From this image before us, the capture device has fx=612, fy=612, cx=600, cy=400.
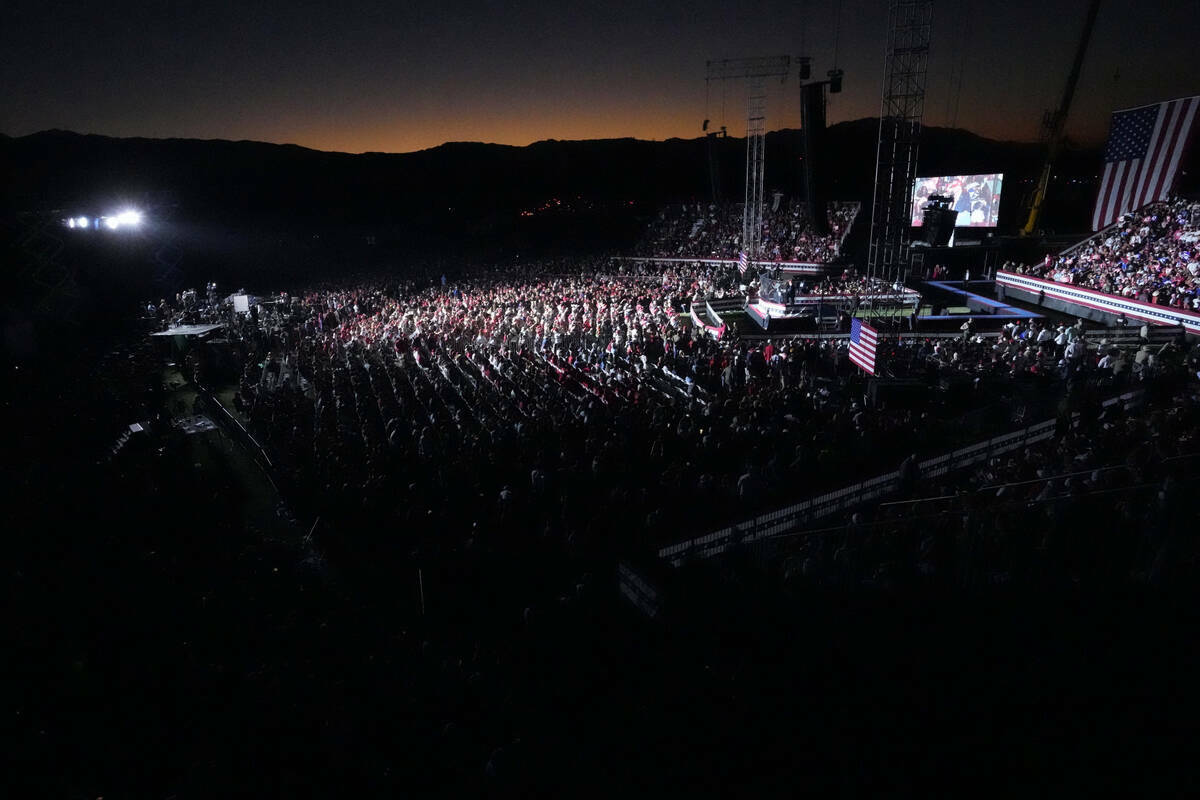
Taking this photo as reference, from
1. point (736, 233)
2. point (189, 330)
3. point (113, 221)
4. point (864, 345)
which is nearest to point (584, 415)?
point (864, 345)

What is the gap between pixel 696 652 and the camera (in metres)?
5.94

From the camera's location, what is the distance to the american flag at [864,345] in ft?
43.6

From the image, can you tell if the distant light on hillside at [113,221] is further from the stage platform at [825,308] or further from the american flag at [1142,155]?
the american flag at [1142,155]

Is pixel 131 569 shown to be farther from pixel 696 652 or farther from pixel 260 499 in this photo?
pixel 696 652

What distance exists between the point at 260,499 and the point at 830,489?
9752 mm

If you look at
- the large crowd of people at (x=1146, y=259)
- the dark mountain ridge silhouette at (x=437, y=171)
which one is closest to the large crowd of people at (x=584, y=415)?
the large crowd of people at (x=1146, y=259)

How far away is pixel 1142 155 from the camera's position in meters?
26.2

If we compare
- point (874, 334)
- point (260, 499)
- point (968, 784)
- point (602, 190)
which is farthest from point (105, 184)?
point (968, 784)

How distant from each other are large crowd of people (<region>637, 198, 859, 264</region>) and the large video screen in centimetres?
497

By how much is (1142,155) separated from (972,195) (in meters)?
6.72

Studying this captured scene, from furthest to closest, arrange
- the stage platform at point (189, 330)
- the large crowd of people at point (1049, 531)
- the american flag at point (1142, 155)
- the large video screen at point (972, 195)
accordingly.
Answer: the large video screen at point (972, 195) → the american flag at point (1142, 155) → the stage platform at point (189, 330) → the large crowd of people at point (1049, 531)

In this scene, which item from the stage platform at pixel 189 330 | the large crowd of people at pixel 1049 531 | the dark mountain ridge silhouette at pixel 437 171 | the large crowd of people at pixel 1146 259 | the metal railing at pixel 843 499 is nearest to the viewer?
the large crowd of people at pixel 1049 531

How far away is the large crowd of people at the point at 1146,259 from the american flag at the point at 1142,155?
2036mm

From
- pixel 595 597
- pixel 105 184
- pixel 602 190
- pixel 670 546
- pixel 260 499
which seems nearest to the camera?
pixel 595 597
